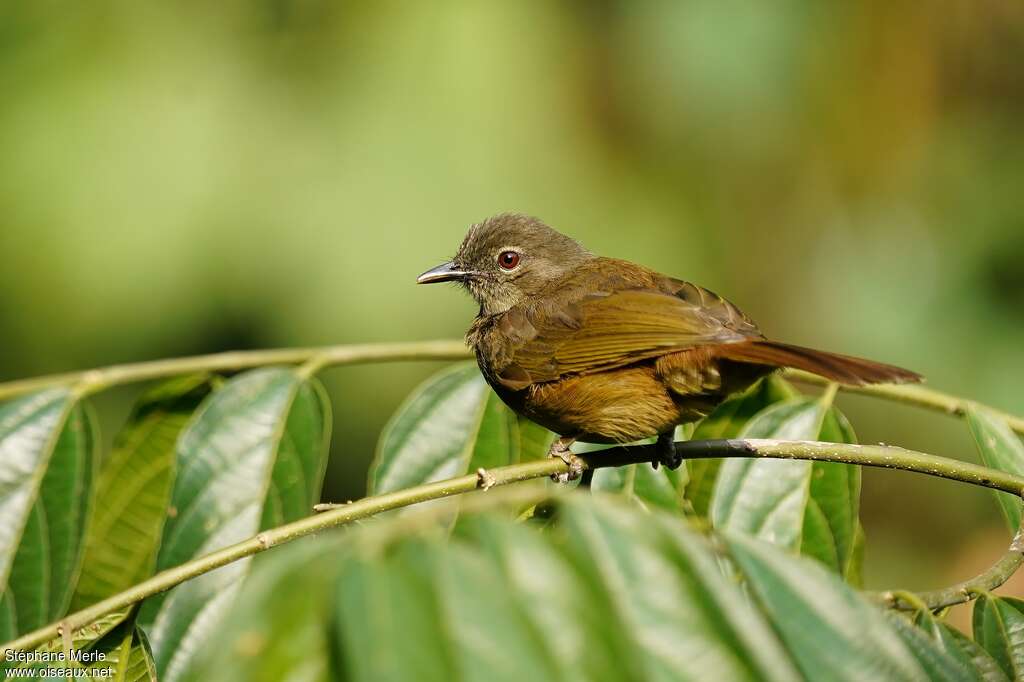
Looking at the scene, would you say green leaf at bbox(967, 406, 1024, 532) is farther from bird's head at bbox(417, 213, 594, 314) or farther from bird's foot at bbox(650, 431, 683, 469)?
bird's head at bbox(417, 213, 594, 314)

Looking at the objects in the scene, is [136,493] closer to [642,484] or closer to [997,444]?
[642,484]

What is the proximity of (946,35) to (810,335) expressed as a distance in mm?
2040

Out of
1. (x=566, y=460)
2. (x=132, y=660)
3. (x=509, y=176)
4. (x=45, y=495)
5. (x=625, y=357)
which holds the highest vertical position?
(x=509, y=176)

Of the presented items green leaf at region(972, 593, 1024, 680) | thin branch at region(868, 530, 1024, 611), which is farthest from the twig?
green leaf at region(972, 593, 1024, 680)

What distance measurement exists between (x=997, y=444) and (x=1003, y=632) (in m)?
0.51

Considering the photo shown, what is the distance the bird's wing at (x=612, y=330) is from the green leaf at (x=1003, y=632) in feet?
2.96

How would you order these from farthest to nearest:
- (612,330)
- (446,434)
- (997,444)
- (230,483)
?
(612,330), (446,434), (230,483), (997,444)

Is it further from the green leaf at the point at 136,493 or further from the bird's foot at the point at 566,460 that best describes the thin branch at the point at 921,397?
the green leaf at the point at 136,493

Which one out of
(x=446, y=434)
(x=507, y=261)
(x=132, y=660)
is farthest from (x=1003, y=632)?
(x=507, y=261)

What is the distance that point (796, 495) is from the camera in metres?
2.63

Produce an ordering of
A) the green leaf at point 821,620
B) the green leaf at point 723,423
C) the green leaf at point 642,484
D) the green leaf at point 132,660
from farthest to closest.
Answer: the green leaf at point 723,423 < the green leaf at point 642,484 < the green leaf at point 132,660 < the green leaf at point 821,620

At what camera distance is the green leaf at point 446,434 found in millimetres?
2771

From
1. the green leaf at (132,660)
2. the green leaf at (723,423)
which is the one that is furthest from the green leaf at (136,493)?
the green leaf at (723,423)

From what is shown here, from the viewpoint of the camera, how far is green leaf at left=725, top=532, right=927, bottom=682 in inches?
54.9
